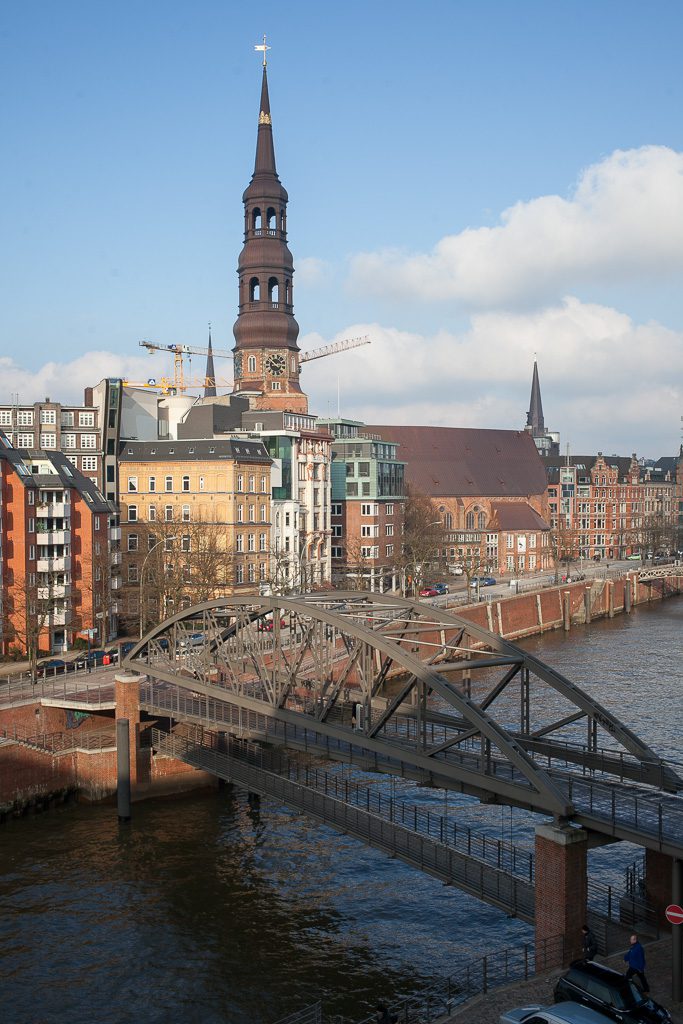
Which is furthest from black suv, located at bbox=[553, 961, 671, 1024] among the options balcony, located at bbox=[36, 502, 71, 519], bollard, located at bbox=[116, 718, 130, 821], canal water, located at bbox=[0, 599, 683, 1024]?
balcony, located at bbox=[36, 502, 71, 519]

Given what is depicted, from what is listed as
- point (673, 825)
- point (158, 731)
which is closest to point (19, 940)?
point (158, 731)

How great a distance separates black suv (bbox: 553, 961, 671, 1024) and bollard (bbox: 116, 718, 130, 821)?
89.7ft

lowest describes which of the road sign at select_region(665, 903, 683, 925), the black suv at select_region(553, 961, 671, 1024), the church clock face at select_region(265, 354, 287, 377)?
the black suv at select_region(553, 961, 671, 1024)

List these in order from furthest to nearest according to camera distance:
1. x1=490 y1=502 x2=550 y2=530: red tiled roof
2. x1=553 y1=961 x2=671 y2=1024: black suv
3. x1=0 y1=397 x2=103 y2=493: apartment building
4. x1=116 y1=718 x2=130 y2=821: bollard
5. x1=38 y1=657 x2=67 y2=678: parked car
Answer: x1=490 y1=502 x2=550 y2=530: red tiled roof, x1=0 y1=397 x2=103 y2=493: apartment building, x1=38 y1=657 x2=67 y2=678: parked car, x1=116 y1=718 x2=130 y2=821: bollard, x1=553 y1=961 x2=671 y2=1024: black suv

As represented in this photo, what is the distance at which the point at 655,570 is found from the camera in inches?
5340

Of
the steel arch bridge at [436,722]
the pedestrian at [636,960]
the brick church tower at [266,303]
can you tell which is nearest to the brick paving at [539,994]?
the pedestrian at [636,960]

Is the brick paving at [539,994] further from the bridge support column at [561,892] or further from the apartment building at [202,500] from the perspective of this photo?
the apartment building at [202,500]

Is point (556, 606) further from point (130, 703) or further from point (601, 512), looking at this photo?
point (130, 703)

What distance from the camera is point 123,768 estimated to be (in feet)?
155

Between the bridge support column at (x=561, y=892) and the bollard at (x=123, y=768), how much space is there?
24147mm

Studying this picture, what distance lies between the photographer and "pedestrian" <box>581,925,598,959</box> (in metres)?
25.7

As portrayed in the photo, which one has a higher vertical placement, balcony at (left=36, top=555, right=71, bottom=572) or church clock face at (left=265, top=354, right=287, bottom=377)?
church clock face at (left=265, top=354, right=287, bottom=377)

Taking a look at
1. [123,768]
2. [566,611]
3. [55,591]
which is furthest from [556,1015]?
[566,611]

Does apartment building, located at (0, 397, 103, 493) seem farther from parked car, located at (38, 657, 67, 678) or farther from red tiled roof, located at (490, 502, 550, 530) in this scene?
red tiled roof, located at (490, 502, 550, 530)
